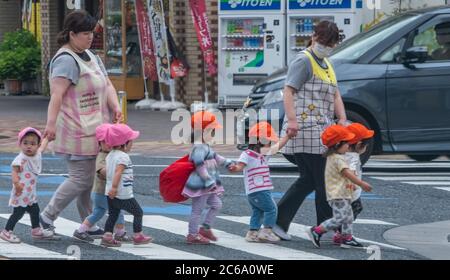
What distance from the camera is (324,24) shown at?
9484mm

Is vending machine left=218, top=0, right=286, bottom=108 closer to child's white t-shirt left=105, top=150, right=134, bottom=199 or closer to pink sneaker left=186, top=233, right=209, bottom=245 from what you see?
pink sneaker left=186, top=233, right=209, bottom=245

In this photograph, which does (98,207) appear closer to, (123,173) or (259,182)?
(123,173)

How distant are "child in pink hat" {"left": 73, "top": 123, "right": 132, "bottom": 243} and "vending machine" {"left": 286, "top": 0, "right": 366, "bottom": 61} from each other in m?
12.2

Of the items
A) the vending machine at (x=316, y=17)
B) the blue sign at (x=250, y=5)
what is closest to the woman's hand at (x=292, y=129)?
the vending machine at (x=316, y=17)

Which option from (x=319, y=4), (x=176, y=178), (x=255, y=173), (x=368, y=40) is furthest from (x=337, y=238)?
(x=319, y=4)

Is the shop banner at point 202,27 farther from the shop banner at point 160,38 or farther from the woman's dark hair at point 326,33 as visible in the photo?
the woman's dark hair at point 326,33

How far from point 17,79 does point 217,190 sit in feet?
61.7

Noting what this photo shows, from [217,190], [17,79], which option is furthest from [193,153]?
[17,79]

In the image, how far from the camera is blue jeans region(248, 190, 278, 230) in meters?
9.55

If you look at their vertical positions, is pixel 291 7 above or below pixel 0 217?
above

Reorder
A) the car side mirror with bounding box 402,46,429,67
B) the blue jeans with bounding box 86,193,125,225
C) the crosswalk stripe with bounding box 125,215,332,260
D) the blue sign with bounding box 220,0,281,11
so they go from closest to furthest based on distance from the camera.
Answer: the crosswalk stripe with bounding box 125,215,332,260 < the blue jeans with bounding box 86,193,125,225 < the car side mirror with bounding box 402,46,429,67 < the blue sign with bounding box 220,0,281,11

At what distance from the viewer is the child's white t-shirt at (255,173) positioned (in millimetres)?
9547

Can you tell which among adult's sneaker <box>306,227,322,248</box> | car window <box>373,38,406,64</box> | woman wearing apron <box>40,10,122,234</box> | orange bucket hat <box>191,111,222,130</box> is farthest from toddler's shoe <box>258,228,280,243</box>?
car window <box>373,38,406,64</box>
